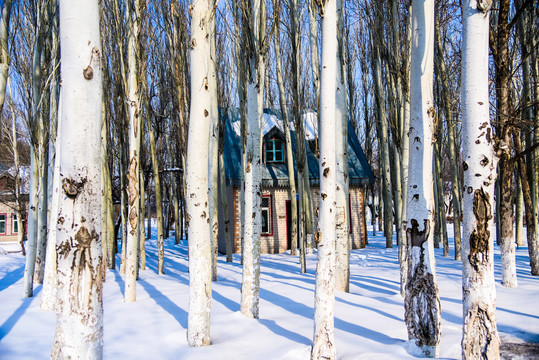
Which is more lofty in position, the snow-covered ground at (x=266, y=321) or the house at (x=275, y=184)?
the house at (x=275, y=184)

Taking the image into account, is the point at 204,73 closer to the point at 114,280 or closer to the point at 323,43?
the point at 323,43

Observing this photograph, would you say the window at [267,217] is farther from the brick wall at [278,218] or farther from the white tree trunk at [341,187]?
the white tree trunk at [341,187]

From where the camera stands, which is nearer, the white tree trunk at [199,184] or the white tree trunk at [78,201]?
the white tree trunk at [78,201]

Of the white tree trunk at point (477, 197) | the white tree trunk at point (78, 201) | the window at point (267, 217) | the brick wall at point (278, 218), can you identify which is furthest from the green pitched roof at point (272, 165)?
the white tree trunk at point (78, 201)

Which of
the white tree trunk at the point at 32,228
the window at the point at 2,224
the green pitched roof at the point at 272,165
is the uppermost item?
the green pitched roof at the point at 272,165

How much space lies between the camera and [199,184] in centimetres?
497

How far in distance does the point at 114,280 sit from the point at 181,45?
6.69 meters

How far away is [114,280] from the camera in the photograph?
35.9 ft

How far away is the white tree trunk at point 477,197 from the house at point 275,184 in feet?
45.1

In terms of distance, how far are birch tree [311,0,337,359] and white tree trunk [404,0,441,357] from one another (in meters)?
0.97

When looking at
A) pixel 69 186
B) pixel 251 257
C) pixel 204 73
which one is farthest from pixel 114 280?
pixel 69 186

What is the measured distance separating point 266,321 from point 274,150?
1314cm

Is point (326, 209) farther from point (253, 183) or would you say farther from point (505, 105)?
point (505, 105)

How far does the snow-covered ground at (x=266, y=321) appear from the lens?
4656 mm
